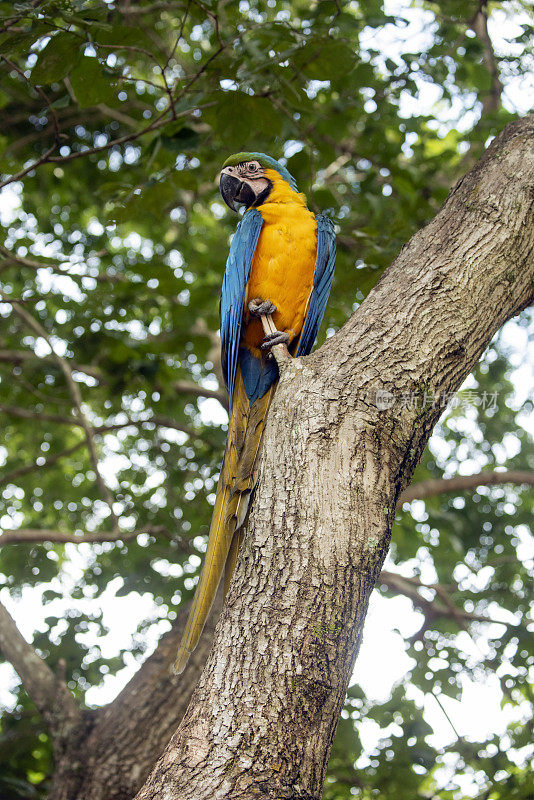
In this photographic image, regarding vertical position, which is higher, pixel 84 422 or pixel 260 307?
pixel 260 307

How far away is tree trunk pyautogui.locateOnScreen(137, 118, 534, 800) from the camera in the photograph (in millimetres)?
1162

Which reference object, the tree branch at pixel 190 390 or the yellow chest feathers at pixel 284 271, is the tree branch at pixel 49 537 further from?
the tree branch at pixel 190 390

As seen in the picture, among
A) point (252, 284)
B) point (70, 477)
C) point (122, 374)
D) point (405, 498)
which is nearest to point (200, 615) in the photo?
point (252, 284)

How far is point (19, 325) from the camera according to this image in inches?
180

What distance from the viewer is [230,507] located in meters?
2.03

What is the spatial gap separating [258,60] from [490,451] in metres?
3.71

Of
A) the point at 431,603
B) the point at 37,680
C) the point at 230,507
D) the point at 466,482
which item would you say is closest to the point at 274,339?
the point at 230,507

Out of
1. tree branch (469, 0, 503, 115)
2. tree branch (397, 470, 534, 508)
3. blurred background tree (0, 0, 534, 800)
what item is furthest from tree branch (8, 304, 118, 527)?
tree branch (469, 0, 503, 115)

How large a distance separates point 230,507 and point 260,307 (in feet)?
3.17

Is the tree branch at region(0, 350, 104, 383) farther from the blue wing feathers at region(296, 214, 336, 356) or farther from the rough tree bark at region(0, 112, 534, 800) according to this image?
the rough tree bark at region(0, 112, 534, 800)

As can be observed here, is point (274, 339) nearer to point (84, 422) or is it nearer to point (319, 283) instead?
point (319, 283)

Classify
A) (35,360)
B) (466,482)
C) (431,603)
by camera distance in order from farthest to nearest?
(35,360) → (466,482) → (431,603)

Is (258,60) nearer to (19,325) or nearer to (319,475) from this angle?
(319,475)

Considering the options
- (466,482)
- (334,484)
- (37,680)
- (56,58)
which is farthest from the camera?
(466,482)
